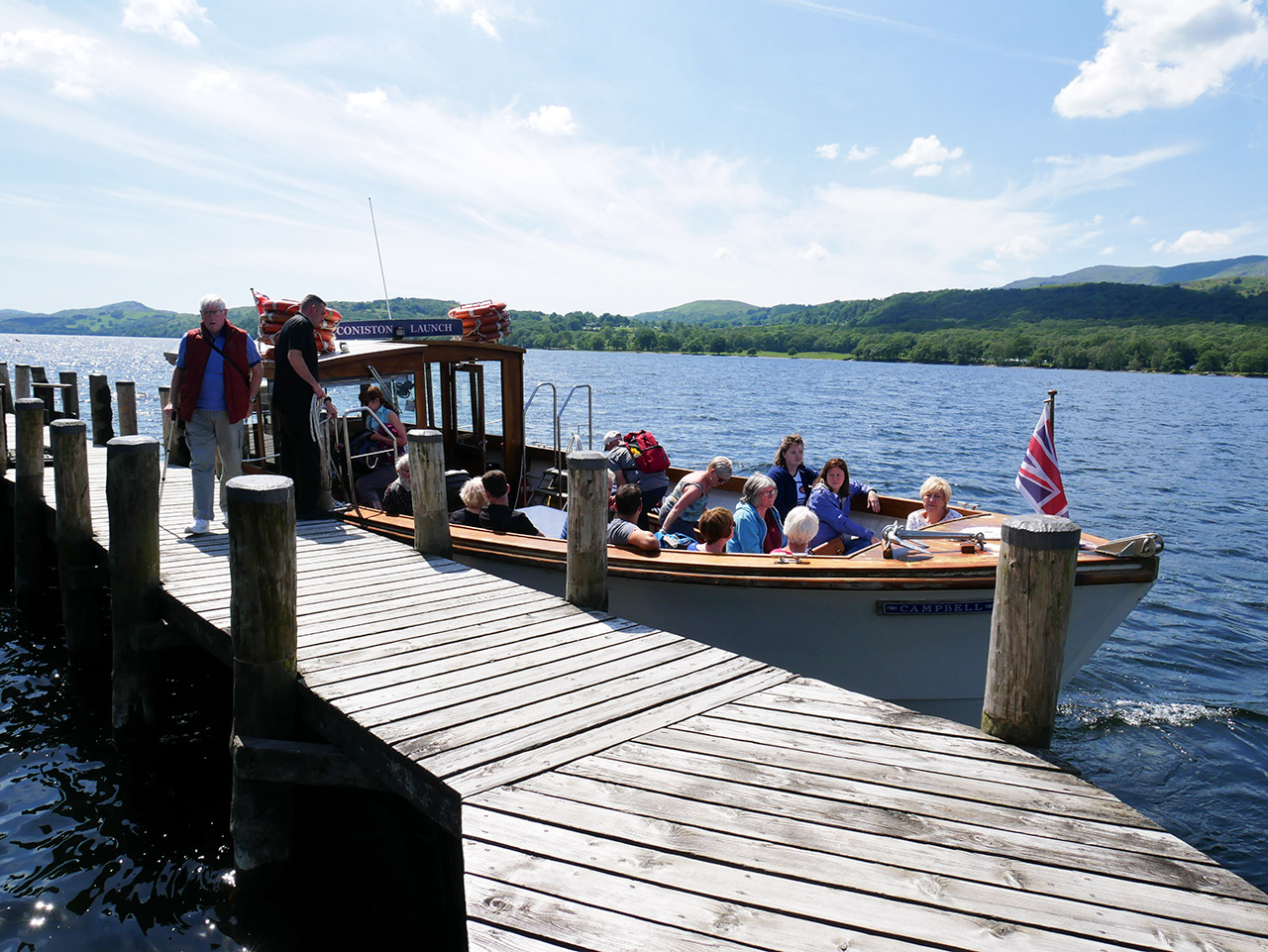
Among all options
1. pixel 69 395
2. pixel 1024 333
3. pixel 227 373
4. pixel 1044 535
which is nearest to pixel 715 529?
pixel 1044 535

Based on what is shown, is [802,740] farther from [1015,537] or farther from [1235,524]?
[1235,524]

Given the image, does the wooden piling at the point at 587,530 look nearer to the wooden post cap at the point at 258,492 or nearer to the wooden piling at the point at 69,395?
the wooden post cap at the point at 258,492

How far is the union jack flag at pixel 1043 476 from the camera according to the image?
5.87 m

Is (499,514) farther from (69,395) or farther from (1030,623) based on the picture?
(69,395)

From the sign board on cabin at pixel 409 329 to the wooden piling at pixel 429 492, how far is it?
2839mm

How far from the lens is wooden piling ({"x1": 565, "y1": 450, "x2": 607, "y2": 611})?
4969 millimetres

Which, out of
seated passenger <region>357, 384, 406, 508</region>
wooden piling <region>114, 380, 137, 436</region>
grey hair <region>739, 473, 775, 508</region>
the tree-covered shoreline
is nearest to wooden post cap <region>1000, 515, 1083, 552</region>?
grey hair <region>739, 473, 775, 508</region>

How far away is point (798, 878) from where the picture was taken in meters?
2.60

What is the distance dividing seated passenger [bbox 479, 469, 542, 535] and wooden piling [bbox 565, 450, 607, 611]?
1655mm

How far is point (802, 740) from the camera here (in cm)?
350

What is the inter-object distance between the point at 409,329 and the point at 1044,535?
7.10 m

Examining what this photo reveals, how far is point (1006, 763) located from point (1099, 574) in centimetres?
240

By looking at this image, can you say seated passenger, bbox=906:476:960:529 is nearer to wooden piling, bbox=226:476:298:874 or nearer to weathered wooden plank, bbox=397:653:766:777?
weathered wooden plank, bbox=397:653:766:777

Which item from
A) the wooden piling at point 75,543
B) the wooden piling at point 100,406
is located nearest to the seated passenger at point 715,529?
the wooden piling at point 75,543
